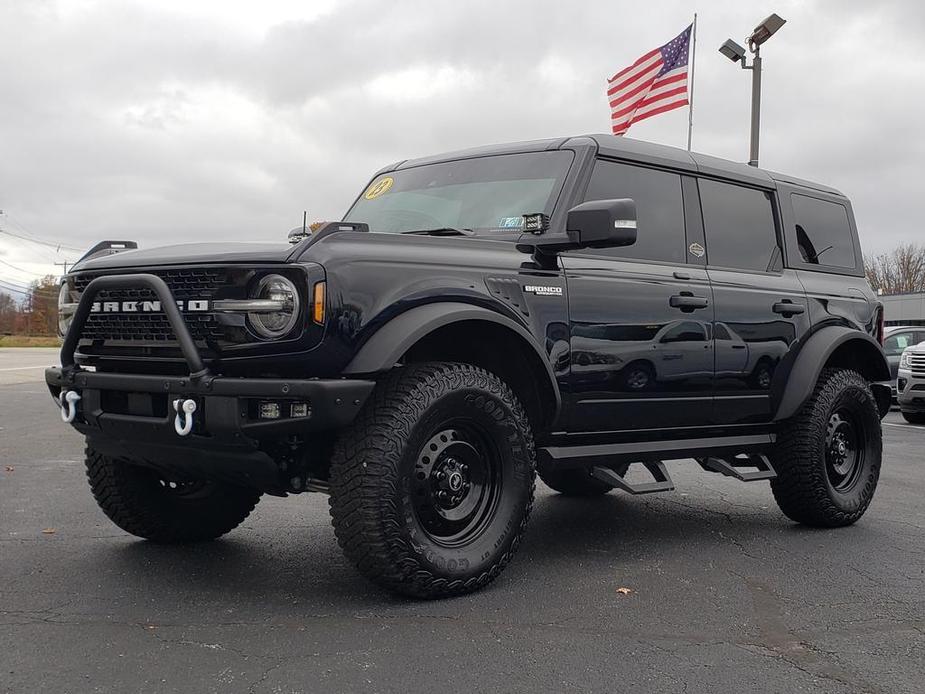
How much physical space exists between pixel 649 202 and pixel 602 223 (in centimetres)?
111

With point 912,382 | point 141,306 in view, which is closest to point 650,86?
point 912,382

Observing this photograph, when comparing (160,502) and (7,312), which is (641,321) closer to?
(160,502)

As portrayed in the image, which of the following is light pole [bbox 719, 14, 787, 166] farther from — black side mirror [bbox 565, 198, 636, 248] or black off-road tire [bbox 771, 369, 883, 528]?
black side mirror [bbox 565, 198, 636, 248]

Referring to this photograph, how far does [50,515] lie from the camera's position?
19.4 feet

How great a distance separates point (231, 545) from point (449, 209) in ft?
6.75

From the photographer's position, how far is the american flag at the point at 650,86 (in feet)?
46.2

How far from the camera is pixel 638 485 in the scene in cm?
502

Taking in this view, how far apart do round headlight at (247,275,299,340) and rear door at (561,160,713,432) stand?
1.44 meters

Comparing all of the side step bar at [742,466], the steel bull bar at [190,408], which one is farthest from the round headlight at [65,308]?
the side step bar at [742,466]

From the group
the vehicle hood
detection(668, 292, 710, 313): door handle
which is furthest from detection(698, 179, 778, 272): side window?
the vehicle hood

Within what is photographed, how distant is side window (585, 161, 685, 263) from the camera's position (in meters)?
5.08

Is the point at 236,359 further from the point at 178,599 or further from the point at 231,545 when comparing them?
the point at 231,545

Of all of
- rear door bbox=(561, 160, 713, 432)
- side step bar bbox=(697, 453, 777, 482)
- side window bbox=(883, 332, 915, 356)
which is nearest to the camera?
rear door bbox=(561, 160, 713, 432)

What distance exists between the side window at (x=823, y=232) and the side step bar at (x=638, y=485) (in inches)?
73.5
